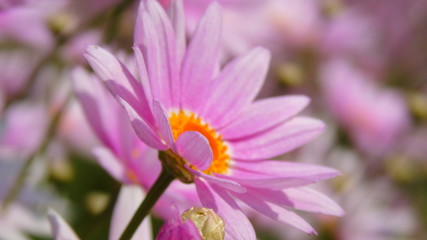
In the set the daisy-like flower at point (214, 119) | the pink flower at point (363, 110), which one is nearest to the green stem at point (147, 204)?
the daisy-like flower at point (214, 119)

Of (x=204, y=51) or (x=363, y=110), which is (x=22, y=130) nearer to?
(x=204, y=51)

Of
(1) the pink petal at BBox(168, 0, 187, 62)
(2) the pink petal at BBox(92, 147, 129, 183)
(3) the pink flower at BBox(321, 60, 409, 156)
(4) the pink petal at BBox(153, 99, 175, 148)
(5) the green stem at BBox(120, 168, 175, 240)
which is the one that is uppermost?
(3) the pink flower at BBox(321, 60, 409, 156)

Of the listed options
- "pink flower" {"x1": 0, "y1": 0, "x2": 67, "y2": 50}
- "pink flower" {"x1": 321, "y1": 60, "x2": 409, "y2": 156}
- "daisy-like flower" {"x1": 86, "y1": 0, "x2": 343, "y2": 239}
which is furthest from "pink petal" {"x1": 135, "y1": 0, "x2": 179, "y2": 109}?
"pink flower" {"x1": 321, "y1": 60, "x2": 409, "y2": 156}

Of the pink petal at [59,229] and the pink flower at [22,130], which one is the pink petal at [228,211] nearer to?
the pink petal at [59,229]

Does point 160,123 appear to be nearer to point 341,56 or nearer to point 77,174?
point 77,174

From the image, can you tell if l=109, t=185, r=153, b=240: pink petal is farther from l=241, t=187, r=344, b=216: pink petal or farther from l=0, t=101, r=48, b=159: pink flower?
l=0, t=101, r=48, b=159: pink flower

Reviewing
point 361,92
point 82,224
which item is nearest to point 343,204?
point 361,92
